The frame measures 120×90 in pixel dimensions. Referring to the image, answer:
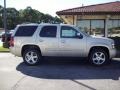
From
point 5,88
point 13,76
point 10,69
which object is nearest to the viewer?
point 5,88

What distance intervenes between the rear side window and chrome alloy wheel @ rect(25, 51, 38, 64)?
0.84 metres

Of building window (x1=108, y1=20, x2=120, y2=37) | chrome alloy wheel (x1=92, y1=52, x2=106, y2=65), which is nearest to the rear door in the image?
chrome alloy wheel (x1=92, y1=52, x2=106, y2=65)

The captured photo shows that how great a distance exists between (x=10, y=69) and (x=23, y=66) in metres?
0.91

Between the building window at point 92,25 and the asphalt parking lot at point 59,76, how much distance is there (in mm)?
8684

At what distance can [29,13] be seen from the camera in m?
111

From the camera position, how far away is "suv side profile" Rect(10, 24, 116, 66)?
39.9 feet

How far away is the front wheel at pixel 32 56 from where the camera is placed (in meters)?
12.4

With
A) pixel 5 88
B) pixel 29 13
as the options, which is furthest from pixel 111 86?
pixel 29 13

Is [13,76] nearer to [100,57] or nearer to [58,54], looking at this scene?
[58,54]

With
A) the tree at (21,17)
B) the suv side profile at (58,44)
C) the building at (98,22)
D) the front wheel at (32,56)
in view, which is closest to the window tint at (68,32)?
the suv side profile at (58,44)

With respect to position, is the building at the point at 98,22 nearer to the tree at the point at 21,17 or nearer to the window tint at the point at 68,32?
the window tint at the point at 68,32

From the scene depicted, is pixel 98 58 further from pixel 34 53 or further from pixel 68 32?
pixel 34 53

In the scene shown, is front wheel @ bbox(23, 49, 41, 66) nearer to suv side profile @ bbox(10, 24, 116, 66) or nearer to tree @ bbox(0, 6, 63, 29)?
suv side profile @ bbox(10, 24, 116, 66)

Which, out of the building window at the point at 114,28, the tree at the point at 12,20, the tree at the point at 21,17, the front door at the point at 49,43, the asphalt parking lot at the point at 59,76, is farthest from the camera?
the tree at the point at 21,17
